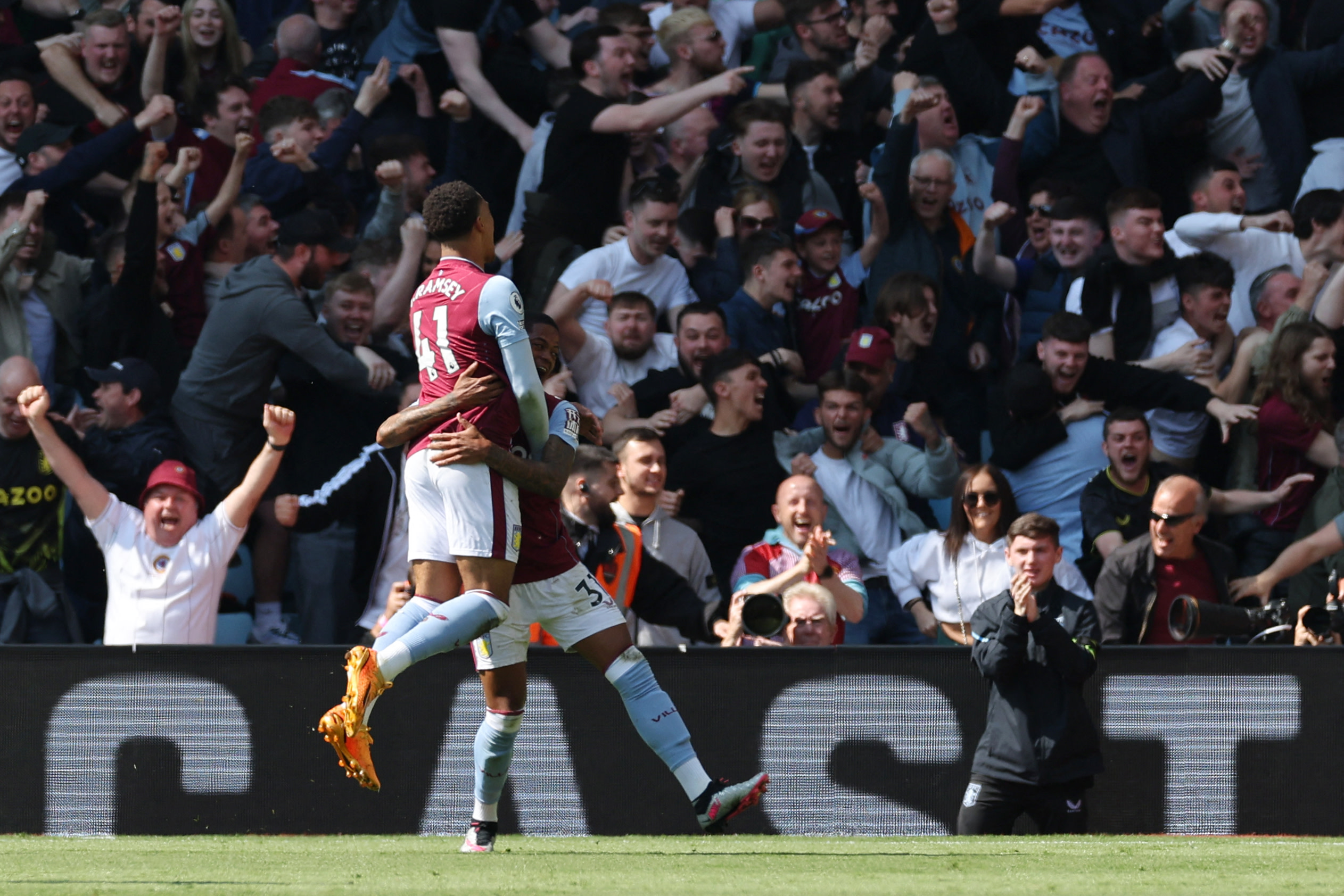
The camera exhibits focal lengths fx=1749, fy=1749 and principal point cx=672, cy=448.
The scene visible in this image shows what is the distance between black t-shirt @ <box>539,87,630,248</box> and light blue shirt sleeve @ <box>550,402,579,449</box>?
505cm

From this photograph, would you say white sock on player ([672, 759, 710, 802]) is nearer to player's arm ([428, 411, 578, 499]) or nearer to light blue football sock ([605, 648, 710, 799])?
light blue football sock ([605, 648, 710, 799])

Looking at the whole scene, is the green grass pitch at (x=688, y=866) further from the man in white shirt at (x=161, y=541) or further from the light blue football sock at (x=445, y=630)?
the man in white shirt at (x=161, y=541)

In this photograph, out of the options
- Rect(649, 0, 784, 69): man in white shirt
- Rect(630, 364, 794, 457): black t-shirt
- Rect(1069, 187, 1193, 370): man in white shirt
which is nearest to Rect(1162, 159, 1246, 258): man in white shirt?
Rect(1069, 187, 1193, 370): man in white shirt

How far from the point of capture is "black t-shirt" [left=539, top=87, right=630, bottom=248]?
1070 cm

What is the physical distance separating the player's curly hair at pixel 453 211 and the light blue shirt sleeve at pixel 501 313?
255 mm

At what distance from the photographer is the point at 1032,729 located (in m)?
7.12

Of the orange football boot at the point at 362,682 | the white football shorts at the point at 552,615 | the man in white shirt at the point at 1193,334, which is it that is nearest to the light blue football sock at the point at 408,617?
the orange football boot at the point at 362,682

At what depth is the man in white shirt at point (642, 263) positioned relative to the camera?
10.1 meters

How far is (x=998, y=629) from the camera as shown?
7066mm

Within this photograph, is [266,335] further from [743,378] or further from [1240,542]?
[1240,542]

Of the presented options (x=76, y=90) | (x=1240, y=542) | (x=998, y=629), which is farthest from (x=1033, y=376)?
(x=76, y=90)

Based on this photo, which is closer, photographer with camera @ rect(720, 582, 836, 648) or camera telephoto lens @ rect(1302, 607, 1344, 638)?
camera telephoto lens @ rect(1302, 607, 1344, 638)

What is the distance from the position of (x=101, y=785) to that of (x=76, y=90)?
207 inches

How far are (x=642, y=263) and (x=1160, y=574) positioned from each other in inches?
146
